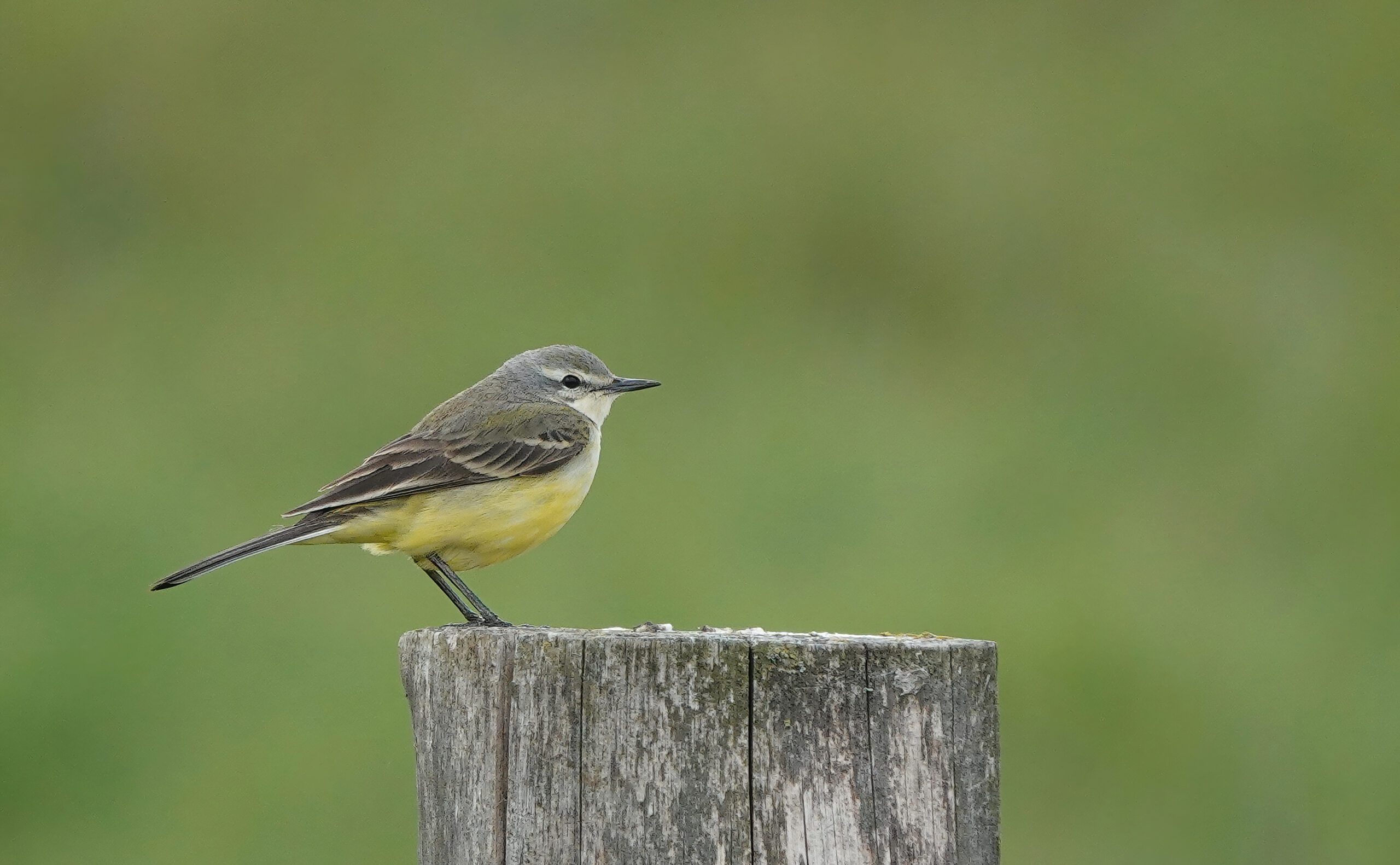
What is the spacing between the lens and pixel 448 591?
6.81 metres

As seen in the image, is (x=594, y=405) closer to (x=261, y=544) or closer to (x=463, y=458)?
(x=463, y=458)

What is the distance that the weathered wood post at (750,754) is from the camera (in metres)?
3.65

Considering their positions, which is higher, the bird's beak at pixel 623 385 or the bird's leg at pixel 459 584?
the bird's beak at pixel 623 385

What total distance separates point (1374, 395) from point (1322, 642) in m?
3.46

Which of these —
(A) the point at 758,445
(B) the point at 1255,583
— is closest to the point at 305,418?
(A) the point at 758,445

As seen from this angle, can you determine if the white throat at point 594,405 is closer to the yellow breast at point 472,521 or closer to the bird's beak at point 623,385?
the bird's beak at point 623,385

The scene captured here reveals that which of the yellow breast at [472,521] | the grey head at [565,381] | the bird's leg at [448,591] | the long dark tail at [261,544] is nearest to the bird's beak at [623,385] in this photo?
the grey head at [565,381]

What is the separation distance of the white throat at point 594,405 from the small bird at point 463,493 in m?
0.33

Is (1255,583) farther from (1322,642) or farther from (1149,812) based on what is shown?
(1149,812)

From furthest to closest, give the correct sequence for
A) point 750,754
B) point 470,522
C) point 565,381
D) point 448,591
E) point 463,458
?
point 565,381
point 448,591
point 463,458
point 470,522
point 750,754

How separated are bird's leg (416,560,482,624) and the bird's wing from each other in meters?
0.48

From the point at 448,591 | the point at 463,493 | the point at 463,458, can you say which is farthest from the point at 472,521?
the point at 448,591

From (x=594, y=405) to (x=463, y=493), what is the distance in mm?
1429

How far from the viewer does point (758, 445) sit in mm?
13117
